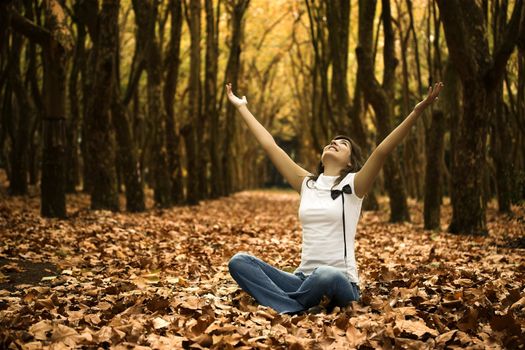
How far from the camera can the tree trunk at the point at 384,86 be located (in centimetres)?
1389

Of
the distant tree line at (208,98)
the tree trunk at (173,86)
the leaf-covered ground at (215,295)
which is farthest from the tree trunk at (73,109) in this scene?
the leaf-covered ground at (215,295)

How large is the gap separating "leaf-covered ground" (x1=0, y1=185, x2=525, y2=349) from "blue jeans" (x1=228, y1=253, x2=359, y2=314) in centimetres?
13

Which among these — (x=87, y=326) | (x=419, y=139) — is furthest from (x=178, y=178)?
(x=87, y=326)

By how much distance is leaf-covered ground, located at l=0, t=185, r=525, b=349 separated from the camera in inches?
153

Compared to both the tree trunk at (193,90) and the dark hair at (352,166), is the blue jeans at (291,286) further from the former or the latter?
the tree trunk at (193,90)

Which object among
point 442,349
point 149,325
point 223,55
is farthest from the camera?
point 223,55

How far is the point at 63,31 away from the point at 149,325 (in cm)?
793

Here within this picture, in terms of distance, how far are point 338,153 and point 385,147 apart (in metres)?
0.50

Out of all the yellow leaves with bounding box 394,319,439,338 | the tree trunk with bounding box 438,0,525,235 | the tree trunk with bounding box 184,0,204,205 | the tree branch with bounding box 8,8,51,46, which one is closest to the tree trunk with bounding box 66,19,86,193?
the tree trunk with bounding box 184,0,204,205

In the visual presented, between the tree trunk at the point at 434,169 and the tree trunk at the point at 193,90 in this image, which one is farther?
the tree trunk at the point at 193,90

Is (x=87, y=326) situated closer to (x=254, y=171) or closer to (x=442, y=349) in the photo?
(x=442, y=349)

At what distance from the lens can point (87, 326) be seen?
13.9 ft

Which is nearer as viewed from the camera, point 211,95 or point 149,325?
point 149,325

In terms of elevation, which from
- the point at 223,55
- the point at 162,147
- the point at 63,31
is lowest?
the point at 162,147
